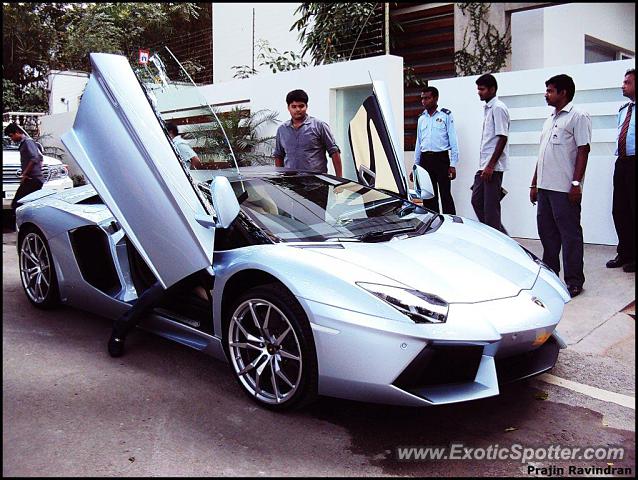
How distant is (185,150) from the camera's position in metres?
3.85

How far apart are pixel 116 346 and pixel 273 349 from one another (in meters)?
1.31

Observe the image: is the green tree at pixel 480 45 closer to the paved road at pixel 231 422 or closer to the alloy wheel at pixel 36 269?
the paved road at pixel 231 422

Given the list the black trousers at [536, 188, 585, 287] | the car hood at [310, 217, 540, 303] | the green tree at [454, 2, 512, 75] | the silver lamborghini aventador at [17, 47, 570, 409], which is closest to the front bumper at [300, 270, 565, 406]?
the silver lamborghini aventador at [17, 47, 570, 409]

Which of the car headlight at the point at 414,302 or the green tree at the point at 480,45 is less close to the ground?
the green tree at the point at 480,45

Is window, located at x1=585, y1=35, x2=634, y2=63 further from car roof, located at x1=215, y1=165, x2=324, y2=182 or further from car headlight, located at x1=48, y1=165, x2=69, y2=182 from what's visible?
car headlight, located at x1=48, y1=165, x2=69, y2=182

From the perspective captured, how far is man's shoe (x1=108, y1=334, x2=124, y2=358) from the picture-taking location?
163 inches

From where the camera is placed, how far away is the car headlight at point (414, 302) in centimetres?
294

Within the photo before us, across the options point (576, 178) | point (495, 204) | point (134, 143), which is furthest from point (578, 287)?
point (134, 143)

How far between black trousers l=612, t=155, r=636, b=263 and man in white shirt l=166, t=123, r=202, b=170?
405 cm

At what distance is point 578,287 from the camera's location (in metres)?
5.41

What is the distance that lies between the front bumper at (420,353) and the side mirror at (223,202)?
0.75m

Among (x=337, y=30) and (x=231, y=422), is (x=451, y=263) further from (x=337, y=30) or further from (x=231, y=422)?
(x=337, y=30)

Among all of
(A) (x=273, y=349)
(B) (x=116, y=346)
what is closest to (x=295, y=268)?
(A) (x=273, y=349)

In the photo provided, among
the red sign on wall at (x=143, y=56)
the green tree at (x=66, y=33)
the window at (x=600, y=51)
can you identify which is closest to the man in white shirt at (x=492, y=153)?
the red sign on wall at (x=143, y=56)
